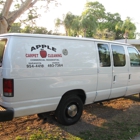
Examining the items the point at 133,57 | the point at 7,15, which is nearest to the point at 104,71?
the point at 133,57

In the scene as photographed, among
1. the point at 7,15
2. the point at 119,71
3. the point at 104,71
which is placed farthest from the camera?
the point at 7,15

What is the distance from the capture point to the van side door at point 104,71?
5.05 metres

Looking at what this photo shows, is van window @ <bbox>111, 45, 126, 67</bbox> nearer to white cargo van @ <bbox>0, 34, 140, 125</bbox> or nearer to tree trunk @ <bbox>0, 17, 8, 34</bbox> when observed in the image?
white cargo van @ <bbox>0, 34, 140, 125</bbox>

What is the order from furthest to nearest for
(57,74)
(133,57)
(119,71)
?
(133,57) < (119,71) < (57,74)

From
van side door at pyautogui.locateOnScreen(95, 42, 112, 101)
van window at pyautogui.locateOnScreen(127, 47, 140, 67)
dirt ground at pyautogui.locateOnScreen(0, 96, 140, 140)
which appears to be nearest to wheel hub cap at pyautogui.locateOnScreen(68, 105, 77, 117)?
dirt ground at pyautogui.locateOnScreen(0, 96, 140, 140)

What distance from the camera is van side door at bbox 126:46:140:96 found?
20.0 ft

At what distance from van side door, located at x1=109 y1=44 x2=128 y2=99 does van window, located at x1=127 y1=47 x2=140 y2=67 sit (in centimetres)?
30

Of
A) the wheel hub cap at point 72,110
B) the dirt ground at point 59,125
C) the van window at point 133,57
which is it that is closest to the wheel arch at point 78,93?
the wheel hub cap at point 72,110

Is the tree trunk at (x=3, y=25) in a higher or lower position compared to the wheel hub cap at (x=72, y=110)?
higher

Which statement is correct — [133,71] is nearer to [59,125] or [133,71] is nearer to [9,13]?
[59,125]

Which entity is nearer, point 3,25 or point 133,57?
point 133,57

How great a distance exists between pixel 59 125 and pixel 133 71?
3024 millimetres

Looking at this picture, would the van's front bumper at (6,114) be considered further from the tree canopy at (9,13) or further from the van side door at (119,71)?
the tree canopy at (9,13)

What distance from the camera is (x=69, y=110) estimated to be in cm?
461
